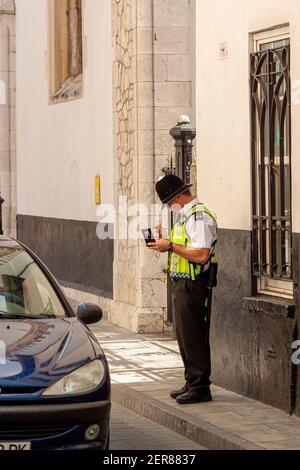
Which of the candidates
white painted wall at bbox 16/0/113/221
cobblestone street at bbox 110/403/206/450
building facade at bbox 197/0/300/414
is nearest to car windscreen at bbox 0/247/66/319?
cobblestone street at bbox 110/403/206/450

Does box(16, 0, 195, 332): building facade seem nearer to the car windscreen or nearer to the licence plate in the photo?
the car windscreen

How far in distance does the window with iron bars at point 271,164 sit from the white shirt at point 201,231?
1.71 feet

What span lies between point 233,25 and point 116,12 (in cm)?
622

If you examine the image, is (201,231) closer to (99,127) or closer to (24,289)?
(24,289)

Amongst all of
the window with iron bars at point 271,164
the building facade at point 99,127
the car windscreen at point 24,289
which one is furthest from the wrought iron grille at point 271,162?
the building facade at point 99,127

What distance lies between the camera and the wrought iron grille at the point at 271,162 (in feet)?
37.4

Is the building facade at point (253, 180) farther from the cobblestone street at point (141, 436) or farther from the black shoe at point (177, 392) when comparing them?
the cobblestone street at point (141, 436)

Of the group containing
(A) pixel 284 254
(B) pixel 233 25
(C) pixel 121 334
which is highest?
(B) pixel 233 25

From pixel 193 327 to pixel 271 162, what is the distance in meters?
1.44

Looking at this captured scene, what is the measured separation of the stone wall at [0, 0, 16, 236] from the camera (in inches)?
1064

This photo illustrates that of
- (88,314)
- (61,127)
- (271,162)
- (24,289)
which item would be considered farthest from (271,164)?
(61,127)

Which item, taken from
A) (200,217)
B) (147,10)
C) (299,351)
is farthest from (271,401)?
(147,10)

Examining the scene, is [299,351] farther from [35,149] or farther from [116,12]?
[35,149]

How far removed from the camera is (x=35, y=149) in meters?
24.1
